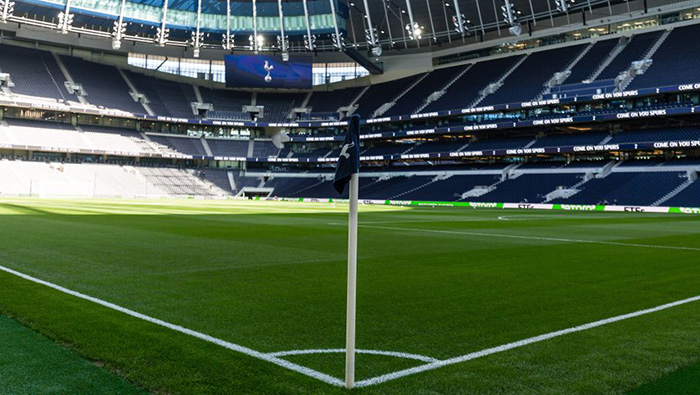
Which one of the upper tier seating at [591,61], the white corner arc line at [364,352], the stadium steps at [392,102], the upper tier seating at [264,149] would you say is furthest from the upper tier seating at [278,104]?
the white corner arc line at [364,352]

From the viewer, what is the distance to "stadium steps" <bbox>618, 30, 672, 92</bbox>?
6162 centimetres

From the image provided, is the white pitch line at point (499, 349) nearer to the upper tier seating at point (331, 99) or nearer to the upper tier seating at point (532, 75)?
the upper tier seating at point (532, 75)

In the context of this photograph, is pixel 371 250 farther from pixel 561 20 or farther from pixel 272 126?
pixel 272 126

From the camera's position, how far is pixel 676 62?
59938 mm

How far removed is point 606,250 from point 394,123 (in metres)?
68.2

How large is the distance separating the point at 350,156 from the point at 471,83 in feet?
248

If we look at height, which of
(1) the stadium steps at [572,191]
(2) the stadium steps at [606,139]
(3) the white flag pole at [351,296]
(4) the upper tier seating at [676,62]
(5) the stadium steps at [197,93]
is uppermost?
(5) the stadium steps at [197,93]

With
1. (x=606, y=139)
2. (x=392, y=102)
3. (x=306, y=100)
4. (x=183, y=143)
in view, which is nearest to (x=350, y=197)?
(x=606, y=139)

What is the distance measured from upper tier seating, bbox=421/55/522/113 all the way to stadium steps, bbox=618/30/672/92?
52.6 ft

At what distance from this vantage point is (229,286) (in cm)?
862

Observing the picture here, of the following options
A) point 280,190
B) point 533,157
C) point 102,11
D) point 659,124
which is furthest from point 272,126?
point 659,124

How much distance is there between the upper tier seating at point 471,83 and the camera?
245ft

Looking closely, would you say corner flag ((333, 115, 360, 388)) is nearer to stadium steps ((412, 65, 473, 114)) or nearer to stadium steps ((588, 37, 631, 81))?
stadium steps ((588, 37, 631, 81))

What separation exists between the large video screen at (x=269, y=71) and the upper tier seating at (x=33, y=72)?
22532mm
